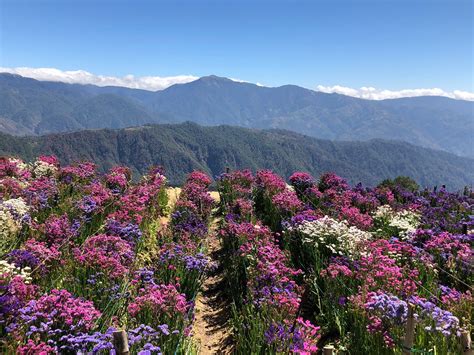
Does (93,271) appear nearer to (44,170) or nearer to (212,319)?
(212,319)

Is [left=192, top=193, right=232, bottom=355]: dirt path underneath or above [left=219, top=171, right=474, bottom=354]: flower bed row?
underneath

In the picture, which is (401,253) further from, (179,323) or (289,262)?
(179,323)

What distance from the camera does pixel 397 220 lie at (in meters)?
12.3

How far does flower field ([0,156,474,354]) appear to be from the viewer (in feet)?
16.1

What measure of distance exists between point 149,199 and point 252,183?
551cm

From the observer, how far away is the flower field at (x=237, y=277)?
4.90m

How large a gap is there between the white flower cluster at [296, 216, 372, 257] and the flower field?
34 mm

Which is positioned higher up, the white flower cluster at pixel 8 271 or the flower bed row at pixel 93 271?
the white flower cluster at pixel 8 271

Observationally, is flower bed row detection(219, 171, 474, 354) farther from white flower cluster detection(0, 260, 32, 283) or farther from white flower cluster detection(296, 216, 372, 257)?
white flower cluster detection(0, 260, 32, 283)

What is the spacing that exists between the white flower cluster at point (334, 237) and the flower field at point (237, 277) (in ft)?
0.11

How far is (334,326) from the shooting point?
673cm

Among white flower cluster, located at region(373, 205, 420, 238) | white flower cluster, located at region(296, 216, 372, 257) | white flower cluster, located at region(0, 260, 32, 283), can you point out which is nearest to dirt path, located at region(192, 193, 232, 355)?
white flower cluster, located at region(296, 216, 372, 257)

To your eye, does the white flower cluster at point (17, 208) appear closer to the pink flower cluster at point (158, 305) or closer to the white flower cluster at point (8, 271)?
the white flower cluster at point (8, 271)

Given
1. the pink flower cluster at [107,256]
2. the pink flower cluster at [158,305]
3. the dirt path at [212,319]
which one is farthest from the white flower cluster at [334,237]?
the pink flower cluster at [107,256]
